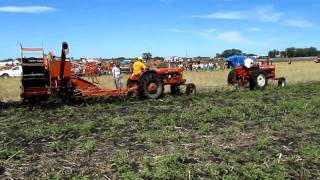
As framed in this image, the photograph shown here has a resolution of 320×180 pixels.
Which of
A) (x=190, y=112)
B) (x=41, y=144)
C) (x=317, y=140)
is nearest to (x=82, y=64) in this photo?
(x=190, y=112)

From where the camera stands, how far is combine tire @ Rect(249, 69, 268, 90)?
914 inches

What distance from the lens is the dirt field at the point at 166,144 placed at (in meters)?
7.68

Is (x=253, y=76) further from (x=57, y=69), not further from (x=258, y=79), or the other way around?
(x=57, y=69)

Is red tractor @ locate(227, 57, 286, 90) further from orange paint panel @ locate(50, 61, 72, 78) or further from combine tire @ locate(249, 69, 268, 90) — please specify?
orange paint panel @ locate(50, 61, 72, 78)

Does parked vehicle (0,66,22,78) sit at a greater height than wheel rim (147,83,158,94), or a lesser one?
lesser

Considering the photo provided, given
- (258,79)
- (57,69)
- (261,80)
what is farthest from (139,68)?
(261,80)

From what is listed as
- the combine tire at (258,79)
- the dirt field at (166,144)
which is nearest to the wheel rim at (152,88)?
the dirt field at (166,144)

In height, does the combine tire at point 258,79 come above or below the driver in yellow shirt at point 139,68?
below

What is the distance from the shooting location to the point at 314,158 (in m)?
8.44

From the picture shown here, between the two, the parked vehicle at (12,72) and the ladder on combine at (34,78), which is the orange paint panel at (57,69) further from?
the parked vehicle at (12,72)

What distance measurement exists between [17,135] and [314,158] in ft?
18.4

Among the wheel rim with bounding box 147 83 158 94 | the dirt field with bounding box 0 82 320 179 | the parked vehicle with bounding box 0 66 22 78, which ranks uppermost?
the wheel rim with bounding box 147 83 158 94

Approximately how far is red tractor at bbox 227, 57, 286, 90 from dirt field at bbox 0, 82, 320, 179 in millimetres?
8771

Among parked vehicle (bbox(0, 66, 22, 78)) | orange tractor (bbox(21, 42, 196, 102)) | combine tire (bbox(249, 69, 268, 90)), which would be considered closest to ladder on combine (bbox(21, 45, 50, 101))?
orange tractor (bbox(21, 42, 196, 102))
